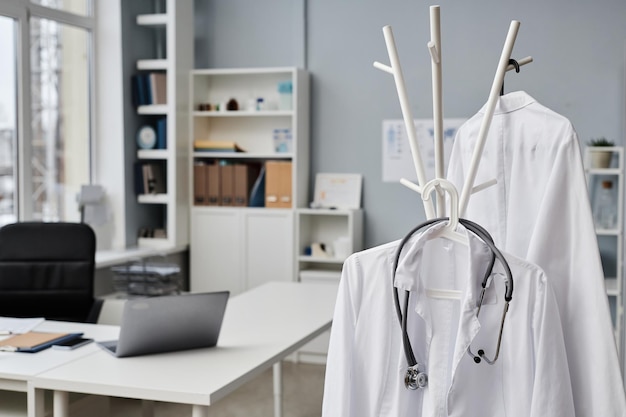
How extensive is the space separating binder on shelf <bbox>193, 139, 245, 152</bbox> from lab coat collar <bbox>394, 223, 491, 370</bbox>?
13.5 ft

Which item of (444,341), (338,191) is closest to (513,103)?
(444,341)

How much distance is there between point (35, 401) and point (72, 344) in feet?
1.26

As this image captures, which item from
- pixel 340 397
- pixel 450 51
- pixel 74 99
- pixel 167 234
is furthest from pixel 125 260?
pixel 340 397

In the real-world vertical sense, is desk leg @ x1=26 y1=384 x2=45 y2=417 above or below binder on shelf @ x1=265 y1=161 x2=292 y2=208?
below

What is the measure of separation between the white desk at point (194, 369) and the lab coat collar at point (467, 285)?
35.3 inches

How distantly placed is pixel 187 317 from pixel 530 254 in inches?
52.4

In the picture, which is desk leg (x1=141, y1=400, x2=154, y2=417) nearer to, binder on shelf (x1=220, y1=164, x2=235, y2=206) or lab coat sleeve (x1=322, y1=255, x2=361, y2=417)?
lab coat sleeve (x1=322, y1=255, x2=361, y2=417)

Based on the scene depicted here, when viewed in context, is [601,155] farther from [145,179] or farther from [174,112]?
[145,179]

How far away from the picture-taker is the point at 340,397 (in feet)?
5.84

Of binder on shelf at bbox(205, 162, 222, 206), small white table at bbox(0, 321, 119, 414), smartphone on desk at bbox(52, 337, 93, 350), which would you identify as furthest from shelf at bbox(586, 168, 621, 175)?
smartphone on desk at bbox(52, 337, 93, 350)

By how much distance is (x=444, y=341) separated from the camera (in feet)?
5.81

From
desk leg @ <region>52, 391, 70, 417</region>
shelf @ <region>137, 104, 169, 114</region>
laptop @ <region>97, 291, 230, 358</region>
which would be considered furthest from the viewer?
shelf @ <region>137, 104, 169, 114</region>

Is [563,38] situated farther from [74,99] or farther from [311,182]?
[74,99]

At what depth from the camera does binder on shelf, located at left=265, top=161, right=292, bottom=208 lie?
5.65 meters
